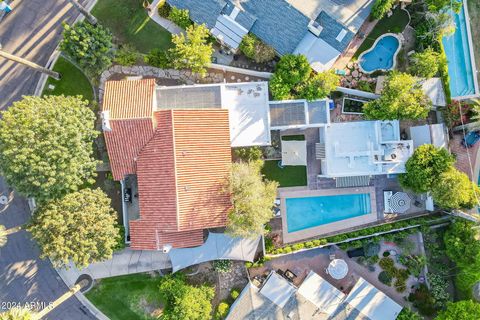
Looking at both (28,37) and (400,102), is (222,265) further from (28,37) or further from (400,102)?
(28,37)

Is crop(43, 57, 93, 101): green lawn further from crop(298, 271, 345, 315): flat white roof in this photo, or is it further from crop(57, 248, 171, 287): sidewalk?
crop(298, 271, 345, 315): flat white roof

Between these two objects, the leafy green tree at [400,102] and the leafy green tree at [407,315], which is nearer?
the leafy green tree at [400,102]

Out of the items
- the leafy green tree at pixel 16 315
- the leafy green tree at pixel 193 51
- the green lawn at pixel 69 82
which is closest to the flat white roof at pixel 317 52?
the leafy green tree at pixel 193 51

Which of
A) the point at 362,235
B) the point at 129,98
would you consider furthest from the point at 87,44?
the point at 362,235

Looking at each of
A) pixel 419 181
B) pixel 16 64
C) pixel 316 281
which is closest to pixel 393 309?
pixel 316 281

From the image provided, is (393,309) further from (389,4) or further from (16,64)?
(16,64)

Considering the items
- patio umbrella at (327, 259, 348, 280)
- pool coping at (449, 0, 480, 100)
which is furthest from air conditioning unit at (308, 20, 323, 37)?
patio umbrella at (327, 259, 348, 280)

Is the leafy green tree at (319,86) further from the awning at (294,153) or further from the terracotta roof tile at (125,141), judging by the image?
the terracotta roof tile at (125,141)
